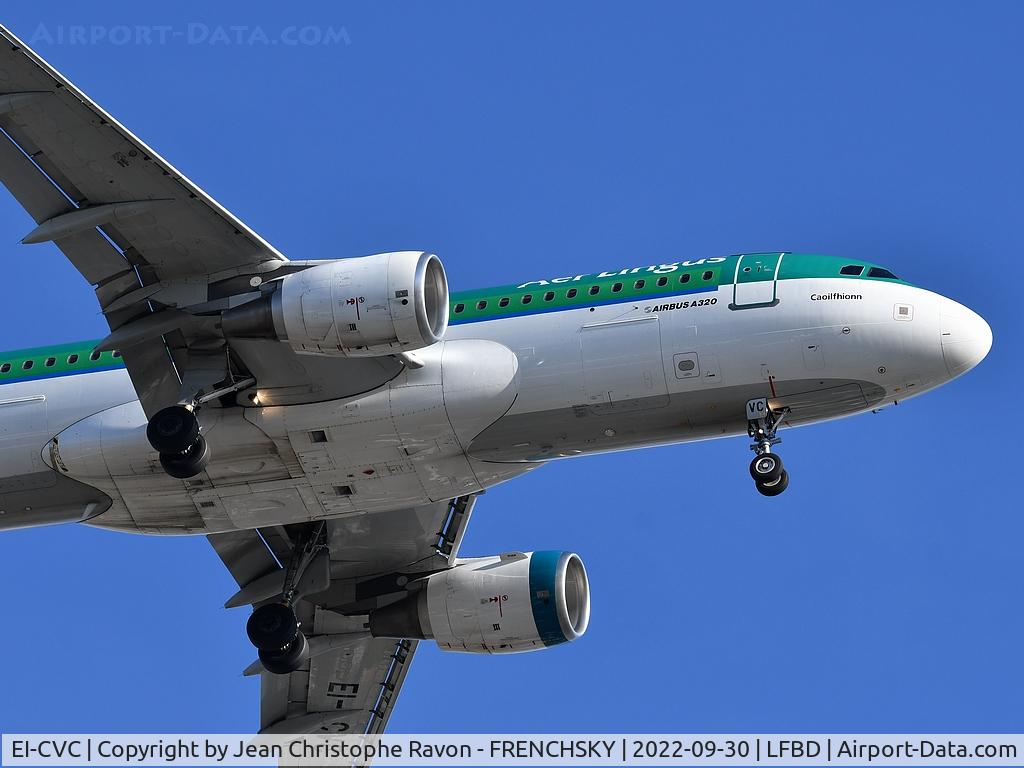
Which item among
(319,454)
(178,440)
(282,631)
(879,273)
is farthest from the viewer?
(282,631)

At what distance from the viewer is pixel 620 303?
101ft

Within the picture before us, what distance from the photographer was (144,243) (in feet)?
100

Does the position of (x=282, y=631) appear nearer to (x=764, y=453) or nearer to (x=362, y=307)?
(x=362, y=307)

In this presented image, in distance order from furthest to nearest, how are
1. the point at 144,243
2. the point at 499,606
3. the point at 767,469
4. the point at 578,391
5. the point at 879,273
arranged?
A: the point at 499,606
the point at 879,273
the point at 144,243
the point at 578,391
the point at 767,469

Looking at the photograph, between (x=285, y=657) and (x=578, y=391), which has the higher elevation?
(x=578, y=391)

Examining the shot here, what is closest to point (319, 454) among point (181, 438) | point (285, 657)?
point (181, 438)

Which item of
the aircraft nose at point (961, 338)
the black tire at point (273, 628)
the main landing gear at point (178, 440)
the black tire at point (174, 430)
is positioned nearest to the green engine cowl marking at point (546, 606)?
the black tire at point (273, 628)

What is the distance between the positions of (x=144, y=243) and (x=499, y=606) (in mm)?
10725

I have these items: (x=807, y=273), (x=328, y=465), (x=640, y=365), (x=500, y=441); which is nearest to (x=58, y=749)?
(x=328, y=465)

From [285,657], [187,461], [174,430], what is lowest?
[285,657]

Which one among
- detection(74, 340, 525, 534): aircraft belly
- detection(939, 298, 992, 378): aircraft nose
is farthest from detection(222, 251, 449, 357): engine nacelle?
detection(939, 298, 992, 378): aircraft nose

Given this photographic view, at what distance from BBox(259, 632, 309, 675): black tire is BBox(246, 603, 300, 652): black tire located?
7cm

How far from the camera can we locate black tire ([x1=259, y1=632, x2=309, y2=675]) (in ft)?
112

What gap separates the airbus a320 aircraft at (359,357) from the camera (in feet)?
96.5
